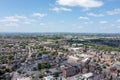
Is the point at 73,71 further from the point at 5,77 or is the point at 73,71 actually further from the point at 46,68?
the point at 5,77

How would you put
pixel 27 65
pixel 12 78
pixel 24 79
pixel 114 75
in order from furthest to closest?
pixel 27 65 → pixel 114 75 → pixel 12 78 → pixel 24 79

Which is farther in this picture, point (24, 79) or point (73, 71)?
point (73, 71)

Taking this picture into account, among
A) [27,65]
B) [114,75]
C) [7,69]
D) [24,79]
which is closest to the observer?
[24,79]

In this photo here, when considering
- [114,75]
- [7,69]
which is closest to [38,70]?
[7,69]

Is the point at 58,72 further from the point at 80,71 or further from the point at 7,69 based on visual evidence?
the point at 7,69

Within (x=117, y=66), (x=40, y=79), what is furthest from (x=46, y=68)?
(x=117, y=66)

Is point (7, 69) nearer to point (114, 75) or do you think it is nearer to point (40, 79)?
point (40, 79)

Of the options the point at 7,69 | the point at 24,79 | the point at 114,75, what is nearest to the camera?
the point at 24,79

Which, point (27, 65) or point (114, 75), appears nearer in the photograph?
point (114, 75)

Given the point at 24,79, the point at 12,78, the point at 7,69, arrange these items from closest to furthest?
the point at 24,79, the point at 12,78, the point at 7,69
